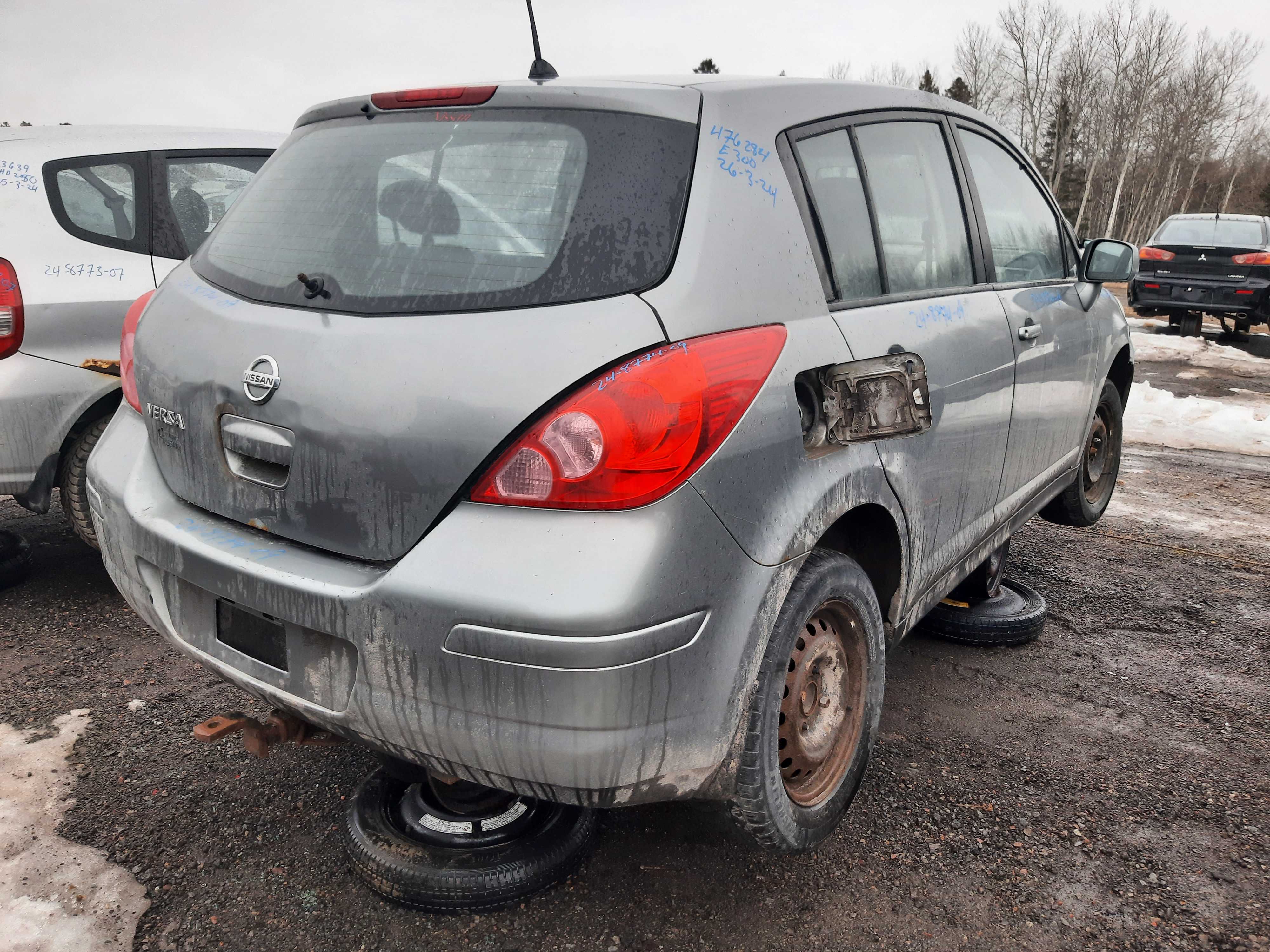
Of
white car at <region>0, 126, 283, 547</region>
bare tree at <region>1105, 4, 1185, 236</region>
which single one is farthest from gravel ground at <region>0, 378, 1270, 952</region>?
bare tree at <region>1105, 4, 1185, 236</region>

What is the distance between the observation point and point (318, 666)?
176cm

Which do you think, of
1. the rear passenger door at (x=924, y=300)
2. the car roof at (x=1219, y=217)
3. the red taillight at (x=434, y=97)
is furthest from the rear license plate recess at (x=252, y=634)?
the car roof at (x=1219, y=217)

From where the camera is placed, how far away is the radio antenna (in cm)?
218

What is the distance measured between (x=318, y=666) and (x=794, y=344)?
1.10 m

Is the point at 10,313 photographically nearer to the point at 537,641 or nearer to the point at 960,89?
the point at 537,641

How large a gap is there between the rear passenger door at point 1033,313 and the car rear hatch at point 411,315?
5.00 feet

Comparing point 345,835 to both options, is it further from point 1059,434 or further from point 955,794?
point 1059,434

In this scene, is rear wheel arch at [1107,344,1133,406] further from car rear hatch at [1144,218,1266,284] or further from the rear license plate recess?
car rear hatch at [1144,218,1266,284]

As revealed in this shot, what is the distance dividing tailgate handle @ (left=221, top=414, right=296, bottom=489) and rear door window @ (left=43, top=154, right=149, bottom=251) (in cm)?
233

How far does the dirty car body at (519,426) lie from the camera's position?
1.59 m

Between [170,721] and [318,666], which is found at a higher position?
[318,666]

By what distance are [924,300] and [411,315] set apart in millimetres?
1368

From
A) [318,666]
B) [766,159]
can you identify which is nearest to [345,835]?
[318,666]

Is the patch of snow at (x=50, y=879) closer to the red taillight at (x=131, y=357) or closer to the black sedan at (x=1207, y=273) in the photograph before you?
the red taillight at (x=131, y=357)
